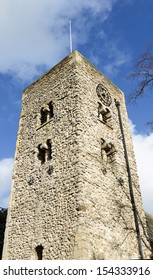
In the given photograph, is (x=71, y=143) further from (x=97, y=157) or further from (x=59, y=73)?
(x=59, y=73)

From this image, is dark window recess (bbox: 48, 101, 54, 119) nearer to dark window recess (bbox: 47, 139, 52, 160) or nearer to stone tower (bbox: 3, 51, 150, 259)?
stone tower (bbox: 3, 51, 150, 259)

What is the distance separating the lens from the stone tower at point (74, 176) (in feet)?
33.3

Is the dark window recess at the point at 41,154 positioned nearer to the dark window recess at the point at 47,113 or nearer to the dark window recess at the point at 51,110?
the dark window recess at the point at 47,113

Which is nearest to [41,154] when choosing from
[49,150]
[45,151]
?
[45,151]

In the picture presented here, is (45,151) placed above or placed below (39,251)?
above

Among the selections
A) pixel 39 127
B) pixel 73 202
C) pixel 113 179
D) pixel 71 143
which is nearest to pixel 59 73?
pixel 39 127

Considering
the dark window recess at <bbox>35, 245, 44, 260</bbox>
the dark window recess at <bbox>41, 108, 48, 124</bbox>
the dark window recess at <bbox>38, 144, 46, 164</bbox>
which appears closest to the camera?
the dark window recess at <bbox>35, 245, 44, 260</bbox>

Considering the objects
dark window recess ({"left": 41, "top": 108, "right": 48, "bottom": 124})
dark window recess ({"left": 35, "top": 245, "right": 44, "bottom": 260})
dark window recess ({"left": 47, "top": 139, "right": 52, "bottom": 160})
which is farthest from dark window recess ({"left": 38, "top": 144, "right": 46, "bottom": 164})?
dark window recess ({"left": 35, "top": 245, "right": 44, "bottom": 260})

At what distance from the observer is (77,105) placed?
41.5 ft

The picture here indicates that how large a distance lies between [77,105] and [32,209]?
476cm

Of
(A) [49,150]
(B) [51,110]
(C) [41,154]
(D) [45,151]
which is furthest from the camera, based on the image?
(B) [51,110]

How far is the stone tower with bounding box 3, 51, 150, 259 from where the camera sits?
400 inches

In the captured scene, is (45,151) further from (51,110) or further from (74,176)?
(74,176)

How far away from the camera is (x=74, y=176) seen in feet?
35.5
